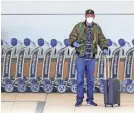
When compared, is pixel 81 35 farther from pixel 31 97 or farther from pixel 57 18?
pixel 31 97

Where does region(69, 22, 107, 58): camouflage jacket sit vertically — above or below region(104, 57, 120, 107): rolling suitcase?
above

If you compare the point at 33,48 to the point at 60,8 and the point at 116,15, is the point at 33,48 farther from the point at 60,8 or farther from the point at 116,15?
the point at 116,15

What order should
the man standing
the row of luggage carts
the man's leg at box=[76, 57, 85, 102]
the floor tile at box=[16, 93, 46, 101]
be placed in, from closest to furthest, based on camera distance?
the man standing, the man's leg at box=[76, 57, 85, 102], the floor tile at box=[16, 93, 46, 101], the row of luggage carts

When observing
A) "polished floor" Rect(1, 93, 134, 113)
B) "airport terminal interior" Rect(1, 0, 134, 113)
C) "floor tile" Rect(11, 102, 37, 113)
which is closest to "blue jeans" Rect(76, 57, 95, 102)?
"polished floor" Rect(1, 93, 134, 113)

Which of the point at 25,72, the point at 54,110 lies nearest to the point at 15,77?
the point at 25,72

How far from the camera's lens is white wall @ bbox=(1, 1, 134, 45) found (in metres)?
10.1

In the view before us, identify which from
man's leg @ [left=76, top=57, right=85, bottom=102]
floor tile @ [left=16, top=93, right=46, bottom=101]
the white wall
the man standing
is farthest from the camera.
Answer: the white wall

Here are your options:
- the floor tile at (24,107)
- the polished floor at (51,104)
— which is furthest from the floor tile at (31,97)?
the floor tile at (24,107)

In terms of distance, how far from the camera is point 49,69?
33.2ft

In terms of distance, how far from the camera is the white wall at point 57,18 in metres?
10.1

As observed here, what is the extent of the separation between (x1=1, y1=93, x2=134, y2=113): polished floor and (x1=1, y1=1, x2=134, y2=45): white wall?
118 cm

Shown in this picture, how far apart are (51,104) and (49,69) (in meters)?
1.14

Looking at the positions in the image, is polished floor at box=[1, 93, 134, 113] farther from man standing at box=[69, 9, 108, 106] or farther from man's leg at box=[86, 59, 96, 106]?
man standing at box=[69, 9, 108, 106]

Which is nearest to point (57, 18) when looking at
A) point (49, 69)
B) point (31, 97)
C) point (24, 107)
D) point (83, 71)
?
point (49, 69)
